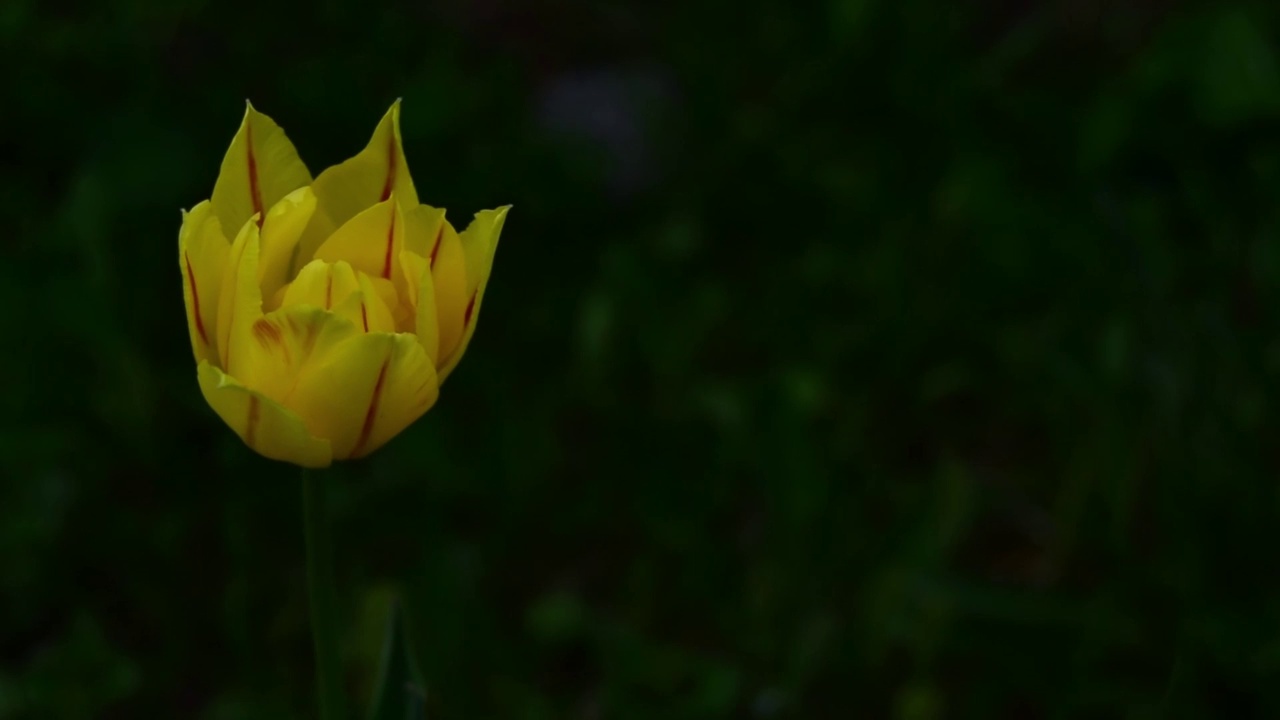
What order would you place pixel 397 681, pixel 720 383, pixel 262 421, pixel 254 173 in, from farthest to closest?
pixel 720 383 < pixel 397 681 < pixel 254 173 < pixel 262 421

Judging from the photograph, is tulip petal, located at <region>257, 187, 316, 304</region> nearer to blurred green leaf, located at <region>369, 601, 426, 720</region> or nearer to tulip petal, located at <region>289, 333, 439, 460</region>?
tulip petal, located at <region>289, 333, 439, 460</region>

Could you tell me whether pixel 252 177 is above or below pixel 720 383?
above

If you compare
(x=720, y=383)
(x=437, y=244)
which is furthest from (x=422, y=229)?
(x=720, y=383)

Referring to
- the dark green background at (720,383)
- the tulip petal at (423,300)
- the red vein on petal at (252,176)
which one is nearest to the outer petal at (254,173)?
the red vein on petal at (252,176)

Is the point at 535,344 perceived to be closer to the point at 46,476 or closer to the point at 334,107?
the point at 334,107

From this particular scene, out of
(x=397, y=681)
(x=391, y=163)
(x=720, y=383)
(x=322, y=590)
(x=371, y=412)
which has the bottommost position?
(x=720, y=383)

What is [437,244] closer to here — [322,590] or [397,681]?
[322,590]

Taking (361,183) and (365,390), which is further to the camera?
(361,183)

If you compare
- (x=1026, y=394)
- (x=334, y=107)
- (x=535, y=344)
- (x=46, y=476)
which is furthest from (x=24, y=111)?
(x=1026, y=394)

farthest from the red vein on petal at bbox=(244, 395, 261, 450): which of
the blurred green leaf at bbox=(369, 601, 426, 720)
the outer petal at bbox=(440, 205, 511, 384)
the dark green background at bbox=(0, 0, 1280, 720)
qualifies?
the dark green background at bbox=(0, 0, 1280, 720)
